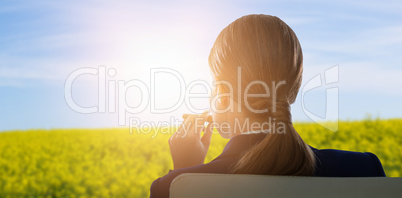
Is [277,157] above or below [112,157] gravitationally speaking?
above

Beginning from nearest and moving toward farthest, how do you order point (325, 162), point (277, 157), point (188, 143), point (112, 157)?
point (277, 157) → point (325, 162) → point (188, 143) → point (112, 157)

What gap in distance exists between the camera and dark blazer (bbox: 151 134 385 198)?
1.18 metres

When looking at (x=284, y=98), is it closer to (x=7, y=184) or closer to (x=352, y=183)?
(x=352, y=183)

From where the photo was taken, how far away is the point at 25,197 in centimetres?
521

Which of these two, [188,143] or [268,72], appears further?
[188,143]

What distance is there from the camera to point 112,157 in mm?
5664

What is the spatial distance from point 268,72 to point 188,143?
20.5 inches

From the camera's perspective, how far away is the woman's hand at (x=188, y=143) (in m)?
1.59

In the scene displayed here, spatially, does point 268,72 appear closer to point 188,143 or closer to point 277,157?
point 277,157

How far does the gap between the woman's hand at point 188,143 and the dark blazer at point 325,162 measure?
0.31 metres

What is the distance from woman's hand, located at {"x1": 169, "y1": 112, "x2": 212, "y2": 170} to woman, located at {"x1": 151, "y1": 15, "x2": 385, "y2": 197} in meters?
0.25

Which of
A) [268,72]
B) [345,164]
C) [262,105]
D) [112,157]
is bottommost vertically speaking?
→ [112,157]

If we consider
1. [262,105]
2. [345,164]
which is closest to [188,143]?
[262,105]

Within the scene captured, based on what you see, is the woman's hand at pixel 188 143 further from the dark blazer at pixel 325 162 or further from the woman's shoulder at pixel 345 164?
the woman's shoulder at pixel 345 164
